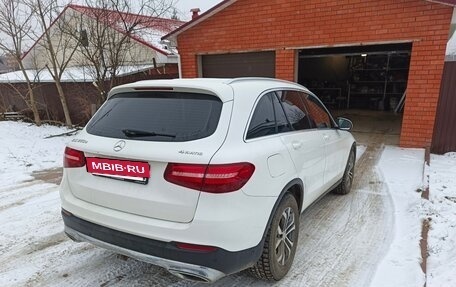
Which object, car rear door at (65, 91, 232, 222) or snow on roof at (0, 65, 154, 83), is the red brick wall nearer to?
snow on roof at (0, 65, 154, 83)

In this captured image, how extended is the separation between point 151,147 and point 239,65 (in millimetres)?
7300

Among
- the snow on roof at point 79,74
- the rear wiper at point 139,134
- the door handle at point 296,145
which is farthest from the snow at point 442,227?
the snow on roof at point 79,74

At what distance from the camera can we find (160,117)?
2418mm

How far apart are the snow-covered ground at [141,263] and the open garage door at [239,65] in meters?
4.24

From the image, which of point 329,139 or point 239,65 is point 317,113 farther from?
point 239,65

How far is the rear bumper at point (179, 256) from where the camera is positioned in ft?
6.96

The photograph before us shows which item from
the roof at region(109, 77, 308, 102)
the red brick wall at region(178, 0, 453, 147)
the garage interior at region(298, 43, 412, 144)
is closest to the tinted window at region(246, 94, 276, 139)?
the roof at region(109, 77, 308, 102)

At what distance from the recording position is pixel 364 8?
282 inches

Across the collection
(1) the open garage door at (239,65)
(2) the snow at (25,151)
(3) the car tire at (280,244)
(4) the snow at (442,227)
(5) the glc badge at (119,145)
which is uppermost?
(1) the open garage door at (239,65)

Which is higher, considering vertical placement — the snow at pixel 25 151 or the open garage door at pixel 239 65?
the open garage door at pixel 239 65

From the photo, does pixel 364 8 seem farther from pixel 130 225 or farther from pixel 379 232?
pixel 130 225

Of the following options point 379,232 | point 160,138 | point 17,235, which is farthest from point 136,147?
point 379,232

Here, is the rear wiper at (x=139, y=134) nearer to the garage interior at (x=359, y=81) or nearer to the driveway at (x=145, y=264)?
the driveway at (x=145, y=264)

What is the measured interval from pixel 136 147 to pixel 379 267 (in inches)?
95.2
